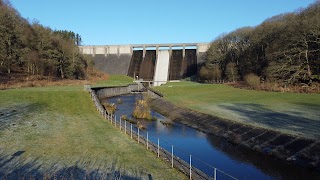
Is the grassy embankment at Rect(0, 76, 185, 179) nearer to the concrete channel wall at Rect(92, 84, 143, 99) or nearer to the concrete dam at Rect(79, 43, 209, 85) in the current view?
the concrete channel wall at Rect(92, 84, 143, 99)

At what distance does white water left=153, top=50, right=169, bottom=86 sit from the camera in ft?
377

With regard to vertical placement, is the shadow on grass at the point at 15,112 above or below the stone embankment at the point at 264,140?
above

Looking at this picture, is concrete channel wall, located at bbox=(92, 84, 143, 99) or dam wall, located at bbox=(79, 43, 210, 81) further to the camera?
dam wall, located at bbox=(79, 43, 210, 81)

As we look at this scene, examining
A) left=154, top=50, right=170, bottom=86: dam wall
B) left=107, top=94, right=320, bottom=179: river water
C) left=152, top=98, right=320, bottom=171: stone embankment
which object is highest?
left=154, top=50, right=170, bottom=86: dam wall

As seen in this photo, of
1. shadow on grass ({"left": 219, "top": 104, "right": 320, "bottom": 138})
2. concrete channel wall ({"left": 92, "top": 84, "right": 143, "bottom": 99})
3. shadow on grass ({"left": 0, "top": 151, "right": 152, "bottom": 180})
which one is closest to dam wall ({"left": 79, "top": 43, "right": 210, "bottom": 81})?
concrete channel wall ({"left": 92, "top": 84, "right": 143, "bottom": 99})

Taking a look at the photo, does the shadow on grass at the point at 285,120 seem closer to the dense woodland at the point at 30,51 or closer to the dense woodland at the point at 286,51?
the dense woodland at the point at 286,51

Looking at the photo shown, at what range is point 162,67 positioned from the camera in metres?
118

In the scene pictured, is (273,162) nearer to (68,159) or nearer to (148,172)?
(148,172)

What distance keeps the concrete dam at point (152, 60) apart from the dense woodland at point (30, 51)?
32617mm

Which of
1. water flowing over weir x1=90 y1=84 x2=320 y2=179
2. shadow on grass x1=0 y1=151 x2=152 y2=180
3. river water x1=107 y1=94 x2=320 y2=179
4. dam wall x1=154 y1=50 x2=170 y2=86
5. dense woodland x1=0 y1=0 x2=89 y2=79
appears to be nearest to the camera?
shadow on grass x1=0 y1=151 x2=152 y2=180

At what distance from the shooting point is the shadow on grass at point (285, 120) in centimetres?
2364

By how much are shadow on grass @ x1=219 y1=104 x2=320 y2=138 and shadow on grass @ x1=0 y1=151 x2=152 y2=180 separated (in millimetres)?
14133

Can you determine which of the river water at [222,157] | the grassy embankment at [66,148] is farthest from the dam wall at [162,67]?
the river water at [222,157]

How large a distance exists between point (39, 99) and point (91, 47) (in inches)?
4086
